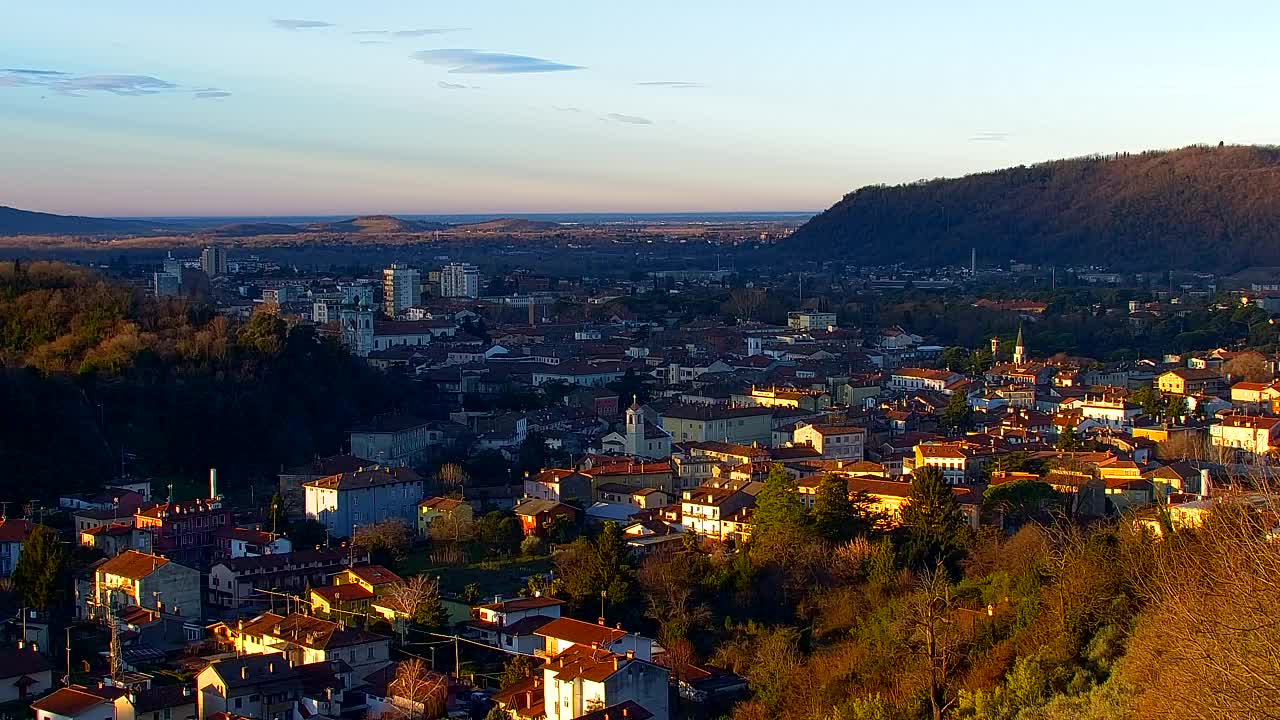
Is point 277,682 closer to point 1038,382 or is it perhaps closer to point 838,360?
point 1038,382

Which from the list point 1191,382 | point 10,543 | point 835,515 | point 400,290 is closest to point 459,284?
point 400,290

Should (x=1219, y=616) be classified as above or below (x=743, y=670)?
above

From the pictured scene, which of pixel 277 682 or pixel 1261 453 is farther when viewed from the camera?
pixel 1261 453

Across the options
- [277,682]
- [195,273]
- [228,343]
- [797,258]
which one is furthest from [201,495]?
[797,258]

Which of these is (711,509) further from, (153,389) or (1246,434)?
(153,389)

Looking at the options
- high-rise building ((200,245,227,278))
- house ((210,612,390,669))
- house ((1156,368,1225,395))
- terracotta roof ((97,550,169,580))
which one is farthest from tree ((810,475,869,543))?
high-rise building ((200,245,227,278))

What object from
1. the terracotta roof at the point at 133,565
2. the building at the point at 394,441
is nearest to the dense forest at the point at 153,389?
the building at the point at 394,441
